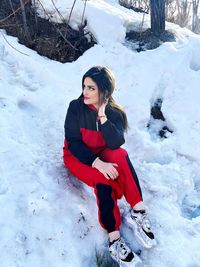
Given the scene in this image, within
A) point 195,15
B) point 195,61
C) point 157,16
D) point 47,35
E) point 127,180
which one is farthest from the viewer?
point 195,15

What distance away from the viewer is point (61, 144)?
164 inches

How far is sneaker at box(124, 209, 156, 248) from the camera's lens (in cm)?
329

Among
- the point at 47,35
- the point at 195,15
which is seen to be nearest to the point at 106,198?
the point at 47,35

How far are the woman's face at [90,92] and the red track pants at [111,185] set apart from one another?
0.46 meters

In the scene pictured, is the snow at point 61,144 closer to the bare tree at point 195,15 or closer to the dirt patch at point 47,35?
the dirt patch at point 47,35

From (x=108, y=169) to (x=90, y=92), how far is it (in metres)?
0.71

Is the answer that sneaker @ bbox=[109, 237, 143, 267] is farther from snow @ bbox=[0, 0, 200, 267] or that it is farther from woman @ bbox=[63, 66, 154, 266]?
snow @ bbox=[0, 0, 200, 267]

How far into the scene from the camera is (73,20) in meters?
5.87

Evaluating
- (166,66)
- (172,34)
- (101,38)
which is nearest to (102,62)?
(101,38)

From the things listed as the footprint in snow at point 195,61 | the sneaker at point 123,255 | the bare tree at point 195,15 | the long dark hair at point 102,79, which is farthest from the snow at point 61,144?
the bare tree at point 195,15

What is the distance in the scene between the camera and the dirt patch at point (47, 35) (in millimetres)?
5485

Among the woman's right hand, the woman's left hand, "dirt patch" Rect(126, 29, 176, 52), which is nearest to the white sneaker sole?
the woman's right hand

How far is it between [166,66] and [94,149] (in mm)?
2114

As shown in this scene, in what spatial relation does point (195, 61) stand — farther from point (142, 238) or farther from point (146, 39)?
point (142, 238)
